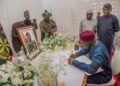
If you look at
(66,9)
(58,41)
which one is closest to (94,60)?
(58,41)

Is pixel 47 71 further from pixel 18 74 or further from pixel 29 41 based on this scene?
pixel 29 41

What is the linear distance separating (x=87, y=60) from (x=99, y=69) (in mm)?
146

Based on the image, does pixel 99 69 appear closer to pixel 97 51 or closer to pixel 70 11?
pixel 97 51

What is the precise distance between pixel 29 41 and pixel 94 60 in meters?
0.65

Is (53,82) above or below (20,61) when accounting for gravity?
below

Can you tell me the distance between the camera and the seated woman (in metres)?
2.29

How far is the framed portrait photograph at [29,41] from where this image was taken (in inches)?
89.8

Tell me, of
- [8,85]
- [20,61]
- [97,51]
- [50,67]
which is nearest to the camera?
[8,85]

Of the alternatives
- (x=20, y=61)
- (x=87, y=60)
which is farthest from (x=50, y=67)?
(x=87, y=60)

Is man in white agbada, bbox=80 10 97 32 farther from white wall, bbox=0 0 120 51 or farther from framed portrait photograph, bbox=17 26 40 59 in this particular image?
framed portrait photograph, bbox=17 26 40 59

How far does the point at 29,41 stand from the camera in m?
2.41

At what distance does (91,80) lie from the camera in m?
2.51

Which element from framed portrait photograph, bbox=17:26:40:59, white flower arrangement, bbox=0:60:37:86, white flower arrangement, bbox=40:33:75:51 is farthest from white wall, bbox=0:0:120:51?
white flower arrangement, bbox=0:60:37:86

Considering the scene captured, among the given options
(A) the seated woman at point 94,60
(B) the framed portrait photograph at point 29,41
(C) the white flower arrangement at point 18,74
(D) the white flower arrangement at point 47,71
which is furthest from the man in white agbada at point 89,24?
(C) the white flower arrangement at point 18,74
